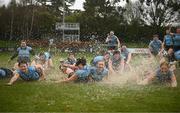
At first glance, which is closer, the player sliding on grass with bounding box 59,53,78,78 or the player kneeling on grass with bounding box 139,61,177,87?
the player kneeling on grass with bounding box 139,61,177,87

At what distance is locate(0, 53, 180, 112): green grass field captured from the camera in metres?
10.9

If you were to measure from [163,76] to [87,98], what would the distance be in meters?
4.19

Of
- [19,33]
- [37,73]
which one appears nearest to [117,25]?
[19,33]

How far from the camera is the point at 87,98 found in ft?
40.3

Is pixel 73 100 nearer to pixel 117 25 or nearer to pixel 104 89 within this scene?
pixel 104 89

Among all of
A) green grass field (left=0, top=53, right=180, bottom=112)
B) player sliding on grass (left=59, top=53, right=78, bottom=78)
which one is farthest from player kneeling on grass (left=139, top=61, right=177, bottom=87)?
player sliding on grass (left=59, top=53, right=78, bottom=78)

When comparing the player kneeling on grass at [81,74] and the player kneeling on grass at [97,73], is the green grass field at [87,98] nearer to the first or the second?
the player kneeling on grass at [81,74]

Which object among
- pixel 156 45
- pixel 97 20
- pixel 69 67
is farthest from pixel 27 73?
pixel 97 20

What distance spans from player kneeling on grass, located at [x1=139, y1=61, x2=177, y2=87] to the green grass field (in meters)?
0.51

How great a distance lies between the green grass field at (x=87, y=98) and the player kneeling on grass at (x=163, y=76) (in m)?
0.51

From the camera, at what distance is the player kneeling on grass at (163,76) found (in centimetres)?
1495

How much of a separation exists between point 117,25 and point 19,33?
16.2 m

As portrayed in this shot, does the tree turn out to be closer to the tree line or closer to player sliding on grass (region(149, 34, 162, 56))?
the tree line

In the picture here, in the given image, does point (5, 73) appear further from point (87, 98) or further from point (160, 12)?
point (160, 12)
